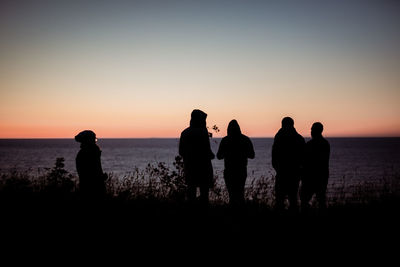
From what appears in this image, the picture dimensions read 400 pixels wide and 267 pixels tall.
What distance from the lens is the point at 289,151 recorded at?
6.90 m

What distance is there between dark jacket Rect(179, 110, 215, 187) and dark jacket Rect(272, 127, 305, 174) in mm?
1720

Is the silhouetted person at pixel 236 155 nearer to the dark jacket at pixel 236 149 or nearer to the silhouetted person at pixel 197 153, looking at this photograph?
the dark jacket at pixel 236 149

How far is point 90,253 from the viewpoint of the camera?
461 centimetres

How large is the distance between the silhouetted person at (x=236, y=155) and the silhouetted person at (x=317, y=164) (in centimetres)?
146

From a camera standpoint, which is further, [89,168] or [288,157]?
[288,157]

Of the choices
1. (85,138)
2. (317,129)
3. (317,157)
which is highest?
(317,129)

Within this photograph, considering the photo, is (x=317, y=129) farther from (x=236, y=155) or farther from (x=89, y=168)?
(x=89, y=168)

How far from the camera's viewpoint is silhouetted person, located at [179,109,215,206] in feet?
21.8

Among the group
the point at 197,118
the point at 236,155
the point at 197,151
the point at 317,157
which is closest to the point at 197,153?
the point at 197,151

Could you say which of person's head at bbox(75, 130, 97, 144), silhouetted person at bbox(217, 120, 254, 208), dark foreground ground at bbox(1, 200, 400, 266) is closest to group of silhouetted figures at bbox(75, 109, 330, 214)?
silhouetted person at bbox(217, 120, 254, 208)

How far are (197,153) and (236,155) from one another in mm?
1042

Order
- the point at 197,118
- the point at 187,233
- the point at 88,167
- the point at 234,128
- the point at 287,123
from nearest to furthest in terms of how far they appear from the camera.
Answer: the point at 187,233 < the point at 88,167 < the point at 197,118 < the point at 287,123 < the point at 234,128

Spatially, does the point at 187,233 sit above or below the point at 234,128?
below

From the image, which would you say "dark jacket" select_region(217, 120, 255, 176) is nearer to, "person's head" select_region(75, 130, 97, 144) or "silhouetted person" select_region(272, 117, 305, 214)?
"silhouetted person" select_region(272, 117, 305, 214)
